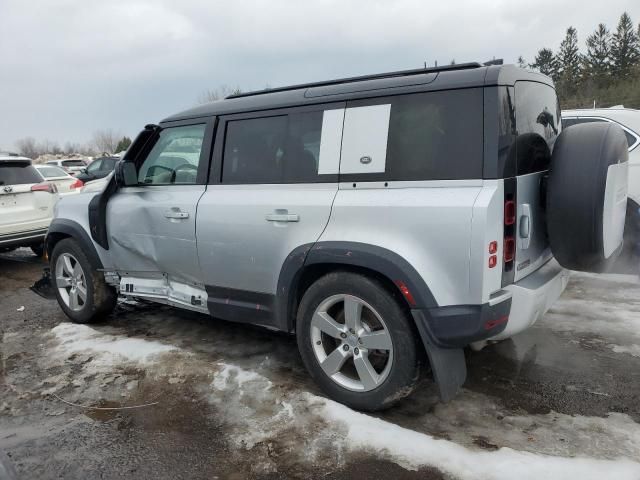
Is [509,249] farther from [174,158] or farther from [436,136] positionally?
[174,158]

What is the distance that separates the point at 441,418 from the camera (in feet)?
10.0

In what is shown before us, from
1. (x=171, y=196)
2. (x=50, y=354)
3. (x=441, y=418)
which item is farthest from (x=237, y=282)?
(x=50, y=354)

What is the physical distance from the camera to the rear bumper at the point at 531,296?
9.05 feet

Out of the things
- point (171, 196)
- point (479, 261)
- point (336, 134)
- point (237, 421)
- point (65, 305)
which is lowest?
point (237, 421)

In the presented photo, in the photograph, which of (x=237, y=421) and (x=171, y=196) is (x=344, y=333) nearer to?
(x=237, y=421)

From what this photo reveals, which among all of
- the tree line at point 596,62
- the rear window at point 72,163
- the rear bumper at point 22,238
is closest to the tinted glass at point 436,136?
the rear bumper at point 22,238

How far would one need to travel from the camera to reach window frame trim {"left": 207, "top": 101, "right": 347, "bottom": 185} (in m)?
3.15

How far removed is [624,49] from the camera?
5378cm

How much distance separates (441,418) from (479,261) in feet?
3.64

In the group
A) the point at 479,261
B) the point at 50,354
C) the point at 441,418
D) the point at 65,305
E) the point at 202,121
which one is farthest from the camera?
the point at 65,305

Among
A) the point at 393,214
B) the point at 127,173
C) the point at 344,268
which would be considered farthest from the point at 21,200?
the point at 393,214

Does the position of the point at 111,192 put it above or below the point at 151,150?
below

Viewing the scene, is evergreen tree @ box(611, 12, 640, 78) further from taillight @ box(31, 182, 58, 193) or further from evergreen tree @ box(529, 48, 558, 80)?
taillight @ box(31, 182, 58, 193)

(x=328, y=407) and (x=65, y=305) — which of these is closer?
(x=328, y=407)
